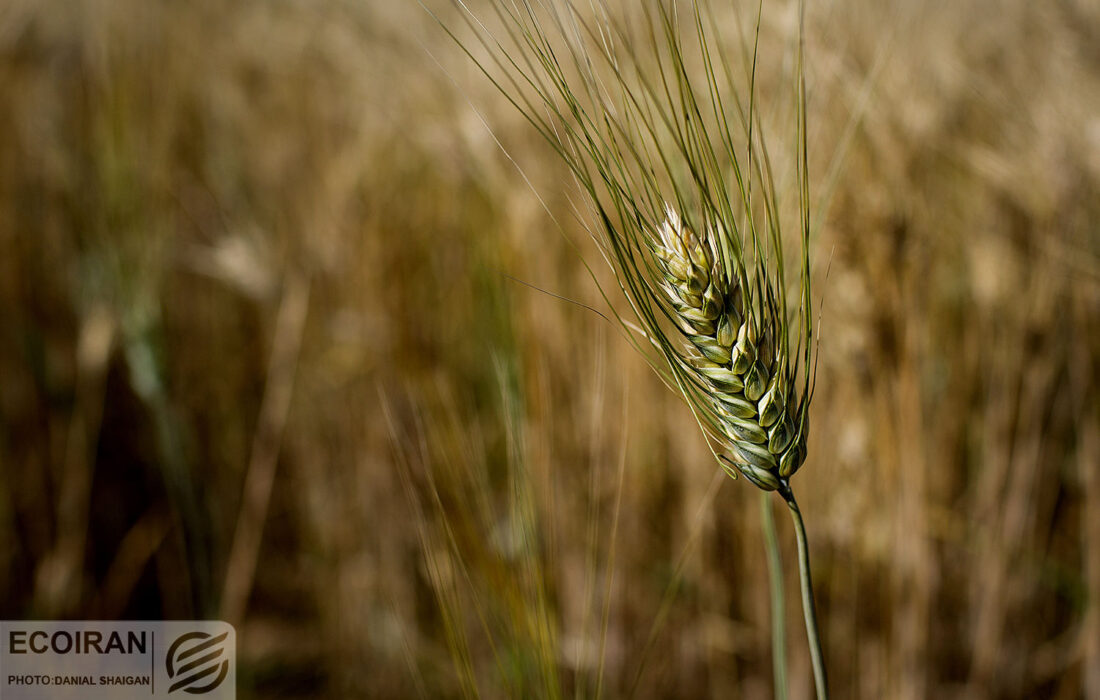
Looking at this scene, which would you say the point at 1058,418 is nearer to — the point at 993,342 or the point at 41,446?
the point at 993,342

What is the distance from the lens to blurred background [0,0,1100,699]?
605mm

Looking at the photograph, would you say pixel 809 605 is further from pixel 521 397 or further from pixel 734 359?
pixel 521 397

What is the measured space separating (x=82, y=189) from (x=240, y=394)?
44 cm

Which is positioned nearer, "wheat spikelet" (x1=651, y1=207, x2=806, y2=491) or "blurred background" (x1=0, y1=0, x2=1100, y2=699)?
"wheat spikelet" (x1=651, y1=207, x2=806, y2=491)

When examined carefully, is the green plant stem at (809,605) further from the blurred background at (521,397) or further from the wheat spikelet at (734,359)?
the blurred background at (521,397)

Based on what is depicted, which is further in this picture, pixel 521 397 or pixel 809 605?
pixel 521 397

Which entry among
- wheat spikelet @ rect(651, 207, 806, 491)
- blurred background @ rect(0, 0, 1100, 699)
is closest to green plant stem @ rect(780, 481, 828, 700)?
wheat spikelet @ rect(651, 207, 806, 491)

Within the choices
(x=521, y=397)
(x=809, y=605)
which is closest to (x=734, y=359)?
(x=809, y=605)

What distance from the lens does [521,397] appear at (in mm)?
656

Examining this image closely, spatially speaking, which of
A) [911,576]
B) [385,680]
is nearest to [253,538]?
[385,680]

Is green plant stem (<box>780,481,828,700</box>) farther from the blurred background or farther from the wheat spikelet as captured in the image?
the blurred background

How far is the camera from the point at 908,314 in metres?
0.55

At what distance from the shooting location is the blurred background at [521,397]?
0.61 m

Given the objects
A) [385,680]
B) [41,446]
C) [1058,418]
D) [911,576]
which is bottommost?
[385,680]
